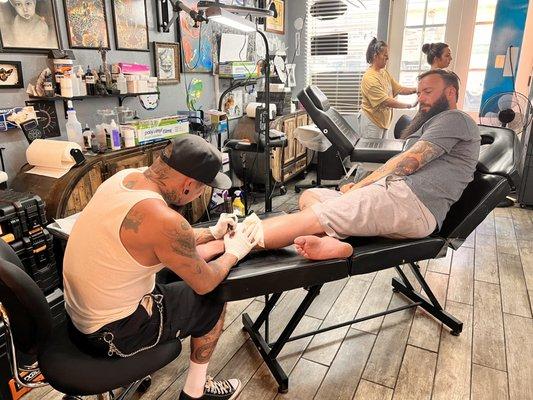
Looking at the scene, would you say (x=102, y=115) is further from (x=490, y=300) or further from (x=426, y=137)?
(x=490, y=300)

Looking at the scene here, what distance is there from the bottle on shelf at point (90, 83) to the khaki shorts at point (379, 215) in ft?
4.93

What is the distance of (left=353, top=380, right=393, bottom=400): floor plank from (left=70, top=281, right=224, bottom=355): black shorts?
0.70m

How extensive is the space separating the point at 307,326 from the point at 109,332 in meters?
1.13

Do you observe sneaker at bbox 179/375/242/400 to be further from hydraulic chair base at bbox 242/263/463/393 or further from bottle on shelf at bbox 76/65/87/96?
bottle on shelf at bbox 76/65/87/96

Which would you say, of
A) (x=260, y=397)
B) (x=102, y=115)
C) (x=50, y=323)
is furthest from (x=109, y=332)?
(x=102, y=115)

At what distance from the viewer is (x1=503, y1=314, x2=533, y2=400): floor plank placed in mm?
1575

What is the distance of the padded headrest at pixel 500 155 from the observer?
5.65ft

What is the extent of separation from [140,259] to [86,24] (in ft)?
5.95

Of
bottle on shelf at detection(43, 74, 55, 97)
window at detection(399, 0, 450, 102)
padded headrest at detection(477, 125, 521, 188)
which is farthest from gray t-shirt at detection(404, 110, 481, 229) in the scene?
window at detection(399, 0, 450, 102)

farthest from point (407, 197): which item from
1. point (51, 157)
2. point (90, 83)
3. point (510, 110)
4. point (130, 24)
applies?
point (510, 110)

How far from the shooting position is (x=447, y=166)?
170 centimetres

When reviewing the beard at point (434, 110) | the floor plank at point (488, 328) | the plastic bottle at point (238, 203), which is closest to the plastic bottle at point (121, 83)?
the plastic bottle at point (238, 203)

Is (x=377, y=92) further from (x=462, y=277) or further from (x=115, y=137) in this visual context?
(x=115, y=137)

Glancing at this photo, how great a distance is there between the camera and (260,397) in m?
1.55
